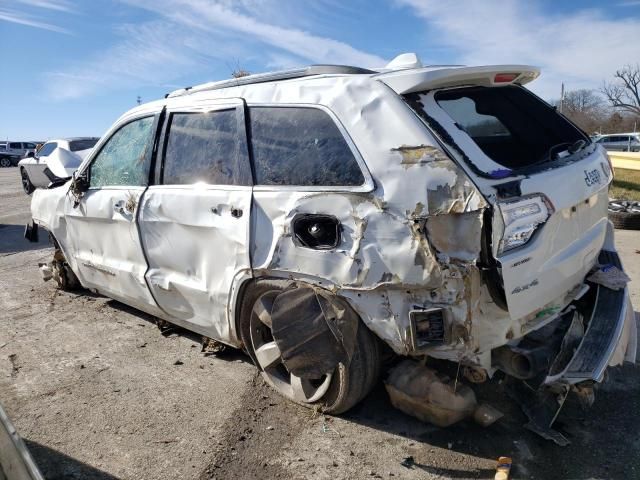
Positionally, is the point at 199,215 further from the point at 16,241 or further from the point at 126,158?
the point at 16,241

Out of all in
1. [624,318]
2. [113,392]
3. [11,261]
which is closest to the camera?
[624,318]

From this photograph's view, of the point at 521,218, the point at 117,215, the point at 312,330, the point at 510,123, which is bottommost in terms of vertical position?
the point at 312,330

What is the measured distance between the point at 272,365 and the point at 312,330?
0.60 m

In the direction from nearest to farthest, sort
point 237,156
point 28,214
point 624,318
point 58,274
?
1. point 624,318
2. point 237,156
3. point 58,274
4. point 28,214

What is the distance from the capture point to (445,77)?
2.71m

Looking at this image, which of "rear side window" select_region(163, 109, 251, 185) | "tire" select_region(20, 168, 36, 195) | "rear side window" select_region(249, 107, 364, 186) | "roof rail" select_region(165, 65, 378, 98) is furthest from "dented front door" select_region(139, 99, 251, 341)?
"tire" select_region(20, 168, 36, 195)

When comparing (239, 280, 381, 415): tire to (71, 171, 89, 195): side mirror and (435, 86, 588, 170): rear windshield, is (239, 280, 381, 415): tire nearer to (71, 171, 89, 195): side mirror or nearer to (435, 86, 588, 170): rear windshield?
(435, 86, 588, 170): rear windshield

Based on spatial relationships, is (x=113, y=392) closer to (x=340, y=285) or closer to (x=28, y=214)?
(x=340, y=285)

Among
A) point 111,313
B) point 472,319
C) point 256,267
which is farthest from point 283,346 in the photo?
point 111,313

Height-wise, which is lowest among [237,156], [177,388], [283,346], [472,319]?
[177,388]

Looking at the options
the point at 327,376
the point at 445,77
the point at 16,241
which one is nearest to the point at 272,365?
the point at 327,376

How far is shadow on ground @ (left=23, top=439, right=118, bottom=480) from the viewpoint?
2654mm

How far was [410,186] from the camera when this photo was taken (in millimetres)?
2480

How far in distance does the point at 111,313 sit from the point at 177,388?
6.02 feet
